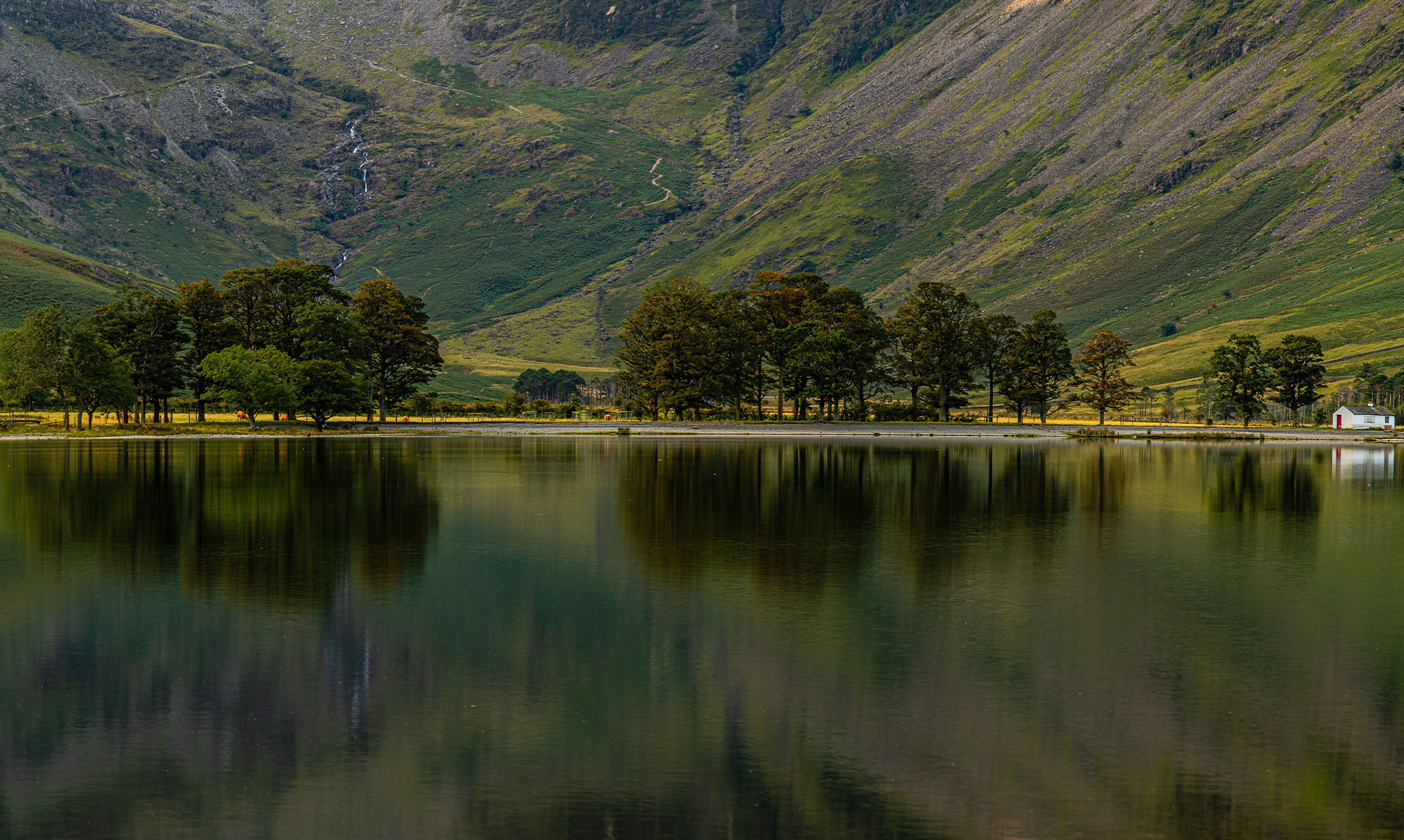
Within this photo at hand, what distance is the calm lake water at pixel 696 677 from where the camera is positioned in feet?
41.4

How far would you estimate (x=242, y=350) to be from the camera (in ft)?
Answer: 394

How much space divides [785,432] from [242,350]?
62.2 m

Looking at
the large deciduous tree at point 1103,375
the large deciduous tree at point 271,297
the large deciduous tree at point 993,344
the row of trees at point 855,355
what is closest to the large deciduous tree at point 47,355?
the large deciduous tree at point 271,297

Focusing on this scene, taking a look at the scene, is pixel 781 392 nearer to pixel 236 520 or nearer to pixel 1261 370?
pixel 1261 370

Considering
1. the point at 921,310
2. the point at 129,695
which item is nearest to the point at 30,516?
the point at 129,695

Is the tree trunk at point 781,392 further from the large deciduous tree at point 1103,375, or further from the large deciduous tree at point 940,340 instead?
the large deciduous tree at point 1103,375

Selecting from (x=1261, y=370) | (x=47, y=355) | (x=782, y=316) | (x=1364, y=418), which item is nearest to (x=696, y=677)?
(x=47, y=355)

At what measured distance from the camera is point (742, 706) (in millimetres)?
15969

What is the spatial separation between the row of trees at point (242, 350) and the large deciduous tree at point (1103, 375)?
89.8 meters

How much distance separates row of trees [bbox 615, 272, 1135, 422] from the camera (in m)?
136

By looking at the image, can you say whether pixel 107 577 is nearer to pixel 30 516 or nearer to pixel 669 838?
pixel 30 516

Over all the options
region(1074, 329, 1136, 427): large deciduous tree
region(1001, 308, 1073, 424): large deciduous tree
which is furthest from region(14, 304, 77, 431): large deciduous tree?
region(1074, 329, 1136, 427): large deciduous tree

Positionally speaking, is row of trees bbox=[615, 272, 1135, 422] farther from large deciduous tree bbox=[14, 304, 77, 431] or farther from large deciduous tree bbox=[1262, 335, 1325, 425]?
large deciduous tree bbox=[14, 304, 77, 431]

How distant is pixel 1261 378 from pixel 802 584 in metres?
139
